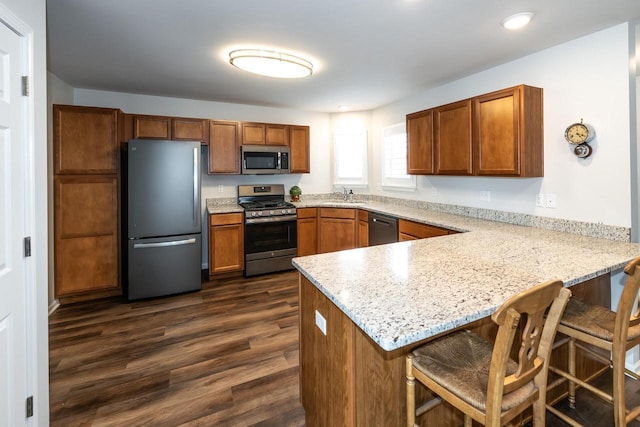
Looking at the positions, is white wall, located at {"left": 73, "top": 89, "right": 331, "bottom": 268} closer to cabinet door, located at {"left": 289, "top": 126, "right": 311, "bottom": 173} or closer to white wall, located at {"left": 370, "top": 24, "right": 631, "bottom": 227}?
cabinet door, located at {"left": 289, "top": 126, "right": 311, "bottom": 173}

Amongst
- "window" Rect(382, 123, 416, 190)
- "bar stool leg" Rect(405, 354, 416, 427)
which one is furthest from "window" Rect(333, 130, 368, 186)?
"bar stool leg" Rect(405, 354, 416, 427)

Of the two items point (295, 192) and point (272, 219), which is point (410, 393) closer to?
point (272, 219)

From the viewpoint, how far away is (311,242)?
480 cm

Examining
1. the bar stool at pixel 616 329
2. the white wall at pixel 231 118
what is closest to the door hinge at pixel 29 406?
the bar stool at pixel 616 329

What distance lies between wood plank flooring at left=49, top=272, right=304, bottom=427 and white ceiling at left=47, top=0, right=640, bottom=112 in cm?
250

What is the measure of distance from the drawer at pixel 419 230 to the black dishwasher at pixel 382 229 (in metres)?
0.12

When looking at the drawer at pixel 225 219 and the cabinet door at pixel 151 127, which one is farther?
the drawer at pixel 225 219

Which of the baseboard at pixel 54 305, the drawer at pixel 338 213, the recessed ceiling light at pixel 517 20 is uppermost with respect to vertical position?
the recessed ceiling light at pixel 517 20

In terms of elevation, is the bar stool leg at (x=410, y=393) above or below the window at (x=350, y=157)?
below

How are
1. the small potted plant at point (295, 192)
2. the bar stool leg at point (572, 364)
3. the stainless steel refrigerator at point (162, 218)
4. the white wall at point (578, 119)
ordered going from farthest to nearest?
1. the small potted plant at point (295, 192)
2. the stainless steel refrigerator at point (162, 218)
3. the white wall at point (578, 119)
4. the bar stool leg at point (572, 364)

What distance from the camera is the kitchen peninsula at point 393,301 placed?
3.56 feet

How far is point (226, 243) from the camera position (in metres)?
4.23

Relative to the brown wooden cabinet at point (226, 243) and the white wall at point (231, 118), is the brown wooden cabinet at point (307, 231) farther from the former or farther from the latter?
the brown wooden cabinet at point (226, 243)

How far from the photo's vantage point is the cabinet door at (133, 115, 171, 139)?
393cm
